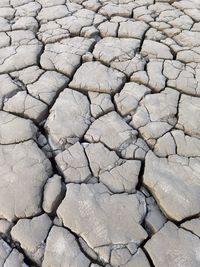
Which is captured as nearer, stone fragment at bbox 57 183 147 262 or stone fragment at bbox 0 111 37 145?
stone fragment at bbox 57 183 147 262

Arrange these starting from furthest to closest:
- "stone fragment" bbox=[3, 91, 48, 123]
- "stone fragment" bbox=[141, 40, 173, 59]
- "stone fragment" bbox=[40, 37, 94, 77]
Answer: "stone fragment" bbox=[141, 40, 173, 59], "stone fragment" bbox=[40, 37, 94, 77], "stone fragment" bbox=[3, 91, 48, 123]

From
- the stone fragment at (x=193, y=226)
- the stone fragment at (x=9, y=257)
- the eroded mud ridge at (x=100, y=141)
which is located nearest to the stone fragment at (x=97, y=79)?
the eroded mud ridge at (x=100, y=141)

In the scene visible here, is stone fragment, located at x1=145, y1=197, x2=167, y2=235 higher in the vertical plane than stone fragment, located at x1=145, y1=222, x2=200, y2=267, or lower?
higher

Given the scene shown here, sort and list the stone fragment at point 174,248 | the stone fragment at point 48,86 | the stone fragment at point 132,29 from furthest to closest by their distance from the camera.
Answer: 1. the stone fragment at point 132,29
2. the stone fragment at point 48,86
3. the stone fragment at point 174,248

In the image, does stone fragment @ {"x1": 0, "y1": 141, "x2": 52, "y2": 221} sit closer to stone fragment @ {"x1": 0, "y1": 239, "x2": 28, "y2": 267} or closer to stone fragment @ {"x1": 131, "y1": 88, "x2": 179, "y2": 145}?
stone fragment @ {"x1": 0, "y1": 239, "x2": 28, "y2": 267}

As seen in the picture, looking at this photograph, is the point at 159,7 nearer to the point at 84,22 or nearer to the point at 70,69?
the point at 84,22

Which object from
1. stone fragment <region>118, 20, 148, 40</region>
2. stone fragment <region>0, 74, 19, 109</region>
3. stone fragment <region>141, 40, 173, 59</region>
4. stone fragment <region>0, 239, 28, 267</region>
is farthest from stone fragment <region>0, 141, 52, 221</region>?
stone fragment <region>118, 20, 148, 40</region>

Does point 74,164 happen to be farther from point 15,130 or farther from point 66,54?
point 66,54

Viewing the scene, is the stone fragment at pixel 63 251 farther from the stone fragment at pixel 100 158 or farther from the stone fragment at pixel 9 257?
the stone fragment at pixel 100 158

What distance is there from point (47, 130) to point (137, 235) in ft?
2.55

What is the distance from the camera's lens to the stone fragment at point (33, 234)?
1.45m

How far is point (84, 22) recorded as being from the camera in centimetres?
276

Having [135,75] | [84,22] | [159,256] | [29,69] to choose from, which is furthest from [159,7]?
[159,256]

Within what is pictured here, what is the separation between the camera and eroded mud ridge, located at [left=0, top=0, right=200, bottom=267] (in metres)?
1.46
